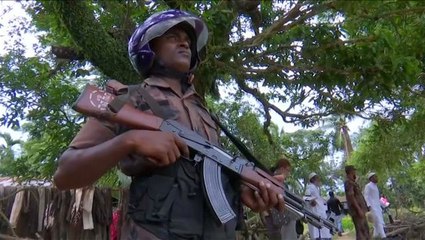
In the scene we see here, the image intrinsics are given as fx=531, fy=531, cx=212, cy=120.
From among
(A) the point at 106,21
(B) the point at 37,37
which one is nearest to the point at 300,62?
(A) the point at 106,21

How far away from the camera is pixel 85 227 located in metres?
6.71

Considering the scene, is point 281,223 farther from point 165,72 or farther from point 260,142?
point 165,72

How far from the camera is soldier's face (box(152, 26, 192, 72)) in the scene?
7.51 feet

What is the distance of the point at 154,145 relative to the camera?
1.87 m

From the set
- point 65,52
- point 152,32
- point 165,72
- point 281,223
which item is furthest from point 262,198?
point 281,223

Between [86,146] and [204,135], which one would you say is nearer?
[86,146]

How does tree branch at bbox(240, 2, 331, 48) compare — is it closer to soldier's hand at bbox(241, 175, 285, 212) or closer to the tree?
the tree

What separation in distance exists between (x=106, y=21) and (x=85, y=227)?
2928mm

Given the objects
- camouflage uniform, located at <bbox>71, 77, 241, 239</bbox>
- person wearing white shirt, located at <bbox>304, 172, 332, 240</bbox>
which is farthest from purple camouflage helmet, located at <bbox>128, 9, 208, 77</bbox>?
Result: person wearing white shirt, located at <bbox>304, 172, 332, 240</bbox>

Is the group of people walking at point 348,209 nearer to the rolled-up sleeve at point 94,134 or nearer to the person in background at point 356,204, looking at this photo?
the person in background at point 356,204

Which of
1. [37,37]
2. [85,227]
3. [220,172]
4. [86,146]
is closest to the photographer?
[86,146]

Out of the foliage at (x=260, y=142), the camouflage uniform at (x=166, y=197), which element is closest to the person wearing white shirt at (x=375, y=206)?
the foliage at (x=260, y=142)

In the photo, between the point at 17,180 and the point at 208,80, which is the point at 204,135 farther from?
the point at 17,180

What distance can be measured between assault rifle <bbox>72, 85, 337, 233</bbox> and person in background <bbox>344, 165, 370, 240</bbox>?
5.78 m
